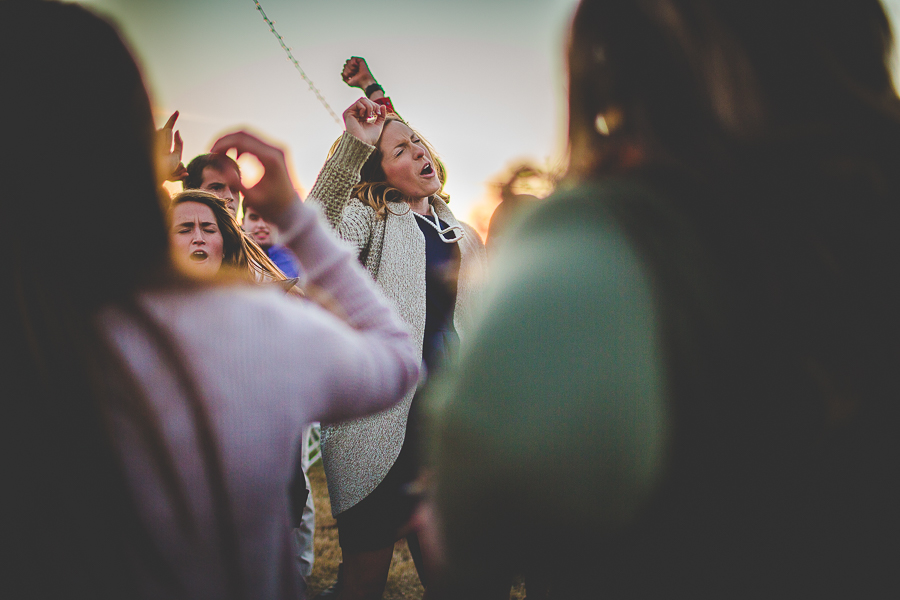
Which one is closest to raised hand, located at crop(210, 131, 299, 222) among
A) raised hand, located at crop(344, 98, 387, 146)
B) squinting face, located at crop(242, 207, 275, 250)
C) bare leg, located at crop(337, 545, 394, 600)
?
raised hand, located at crop(344, 98, 387, 146)

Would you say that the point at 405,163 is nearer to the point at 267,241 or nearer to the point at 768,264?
the point at 267,241

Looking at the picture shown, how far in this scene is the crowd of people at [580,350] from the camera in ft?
1.56

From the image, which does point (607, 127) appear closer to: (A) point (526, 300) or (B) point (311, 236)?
(A) point (526, 300)

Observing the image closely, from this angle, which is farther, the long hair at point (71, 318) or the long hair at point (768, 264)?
the long hair at point (71, 318)

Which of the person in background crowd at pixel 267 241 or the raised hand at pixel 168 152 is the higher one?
the raised hand at pixel 168 152

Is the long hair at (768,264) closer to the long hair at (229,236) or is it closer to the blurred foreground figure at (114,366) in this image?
the blurred foreground figure at (114,366)

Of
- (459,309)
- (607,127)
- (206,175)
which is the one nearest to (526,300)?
(607,127)

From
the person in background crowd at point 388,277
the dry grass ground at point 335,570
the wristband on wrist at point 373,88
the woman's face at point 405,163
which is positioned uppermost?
the wristband on wrist at point 373,88

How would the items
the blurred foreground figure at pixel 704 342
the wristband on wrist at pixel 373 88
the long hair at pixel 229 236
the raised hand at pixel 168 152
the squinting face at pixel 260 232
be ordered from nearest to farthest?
the blurred foreground figure at pixel 704 342 → the raised hand at pixel 168 152 → the long hair at pixel 229 236 → the wristband on wrist at pixel 373 88 → the squinting face at pixel 260 232

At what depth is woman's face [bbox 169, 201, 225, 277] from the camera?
2.29m

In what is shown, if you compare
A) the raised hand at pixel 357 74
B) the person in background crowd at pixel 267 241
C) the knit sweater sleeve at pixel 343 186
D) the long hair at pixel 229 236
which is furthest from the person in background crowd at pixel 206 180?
the raised hand at pixel 357 74

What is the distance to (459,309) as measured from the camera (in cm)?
246

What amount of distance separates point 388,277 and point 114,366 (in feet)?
5.32

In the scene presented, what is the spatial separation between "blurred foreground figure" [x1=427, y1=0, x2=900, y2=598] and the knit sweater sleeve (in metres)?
1.83
